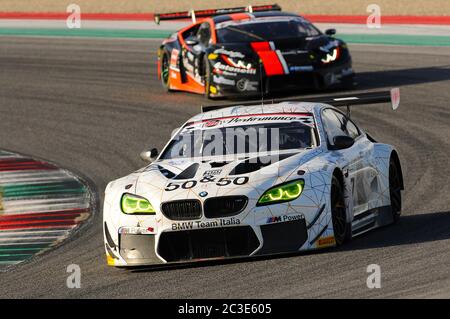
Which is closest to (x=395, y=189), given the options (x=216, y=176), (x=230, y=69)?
(x=216, y=176)

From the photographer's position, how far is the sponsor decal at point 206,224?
10367 mm

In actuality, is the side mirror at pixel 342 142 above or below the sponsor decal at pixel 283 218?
above

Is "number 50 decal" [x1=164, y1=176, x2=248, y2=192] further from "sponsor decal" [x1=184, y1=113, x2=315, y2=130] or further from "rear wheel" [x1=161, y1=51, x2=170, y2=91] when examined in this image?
"rear wheel" [x1=161, y1=51, x2=170, y2=91]

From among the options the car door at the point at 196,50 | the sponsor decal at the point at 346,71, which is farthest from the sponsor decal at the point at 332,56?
the car door at the point at 196,50

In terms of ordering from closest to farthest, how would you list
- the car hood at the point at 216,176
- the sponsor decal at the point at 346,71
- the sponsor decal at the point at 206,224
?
the sponsor decal at the point at 206,224, the car hood at the point at 216,176, the sponsor decal at the point at 346,71

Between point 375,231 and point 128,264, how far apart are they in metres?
2.43

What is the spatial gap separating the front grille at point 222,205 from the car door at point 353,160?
1222 millimetres

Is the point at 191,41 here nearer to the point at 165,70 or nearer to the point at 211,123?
the point at 165,70

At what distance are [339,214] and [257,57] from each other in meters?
9.88

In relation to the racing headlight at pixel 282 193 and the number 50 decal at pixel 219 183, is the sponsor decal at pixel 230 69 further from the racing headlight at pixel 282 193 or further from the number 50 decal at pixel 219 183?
the racing headlight at pixel 282 193

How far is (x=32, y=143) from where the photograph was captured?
771 inches

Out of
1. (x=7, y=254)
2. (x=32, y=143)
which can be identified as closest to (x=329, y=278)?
(x=7, y=254)

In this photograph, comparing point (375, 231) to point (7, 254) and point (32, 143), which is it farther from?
point (32, 143)

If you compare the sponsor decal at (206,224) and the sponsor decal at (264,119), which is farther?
the sponsor decal at (264,119)
